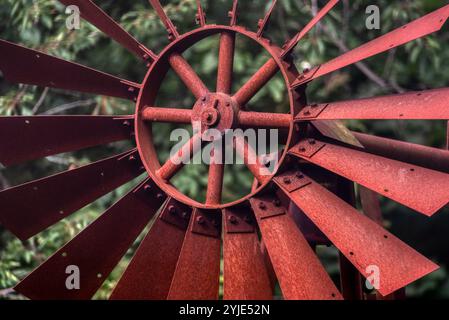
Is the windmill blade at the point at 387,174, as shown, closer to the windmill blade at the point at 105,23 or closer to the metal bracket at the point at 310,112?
the metal bracket at the point at 310,112

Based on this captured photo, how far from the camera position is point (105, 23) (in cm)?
208

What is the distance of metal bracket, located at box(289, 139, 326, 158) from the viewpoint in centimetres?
183

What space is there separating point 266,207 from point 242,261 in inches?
5.8

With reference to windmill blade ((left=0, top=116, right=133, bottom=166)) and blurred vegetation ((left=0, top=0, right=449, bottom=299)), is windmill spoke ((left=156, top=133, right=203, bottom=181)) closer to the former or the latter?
windmill blade ((left=0, top=116, right=133, bottom=166))

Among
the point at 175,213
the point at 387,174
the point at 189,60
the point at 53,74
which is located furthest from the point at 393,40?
the point at 189,60

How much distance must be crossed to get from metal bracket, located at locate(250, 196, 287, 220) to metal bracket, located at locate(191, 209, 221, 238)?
0.12 meters

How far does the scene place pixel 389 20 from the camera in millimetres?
3963

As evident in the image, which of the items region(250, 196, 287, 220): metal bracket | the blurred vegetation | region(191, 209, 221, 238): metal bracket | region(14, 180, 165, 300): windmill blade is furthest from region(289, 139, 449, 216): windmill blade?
the blurred vegetation

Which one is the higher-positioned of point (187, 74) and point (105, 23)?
point (105, 23)

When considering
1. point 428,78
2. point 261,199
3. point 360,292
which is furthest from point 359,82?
point 261,199

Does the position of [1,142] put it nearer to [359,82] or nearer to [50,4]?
[50,4]

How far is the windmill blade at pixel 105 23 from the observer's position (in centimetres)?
207

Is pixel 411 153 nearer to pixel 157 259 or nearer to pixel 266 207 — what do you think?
pixel 266 207

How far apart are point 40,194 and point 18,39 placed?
2245 mm
